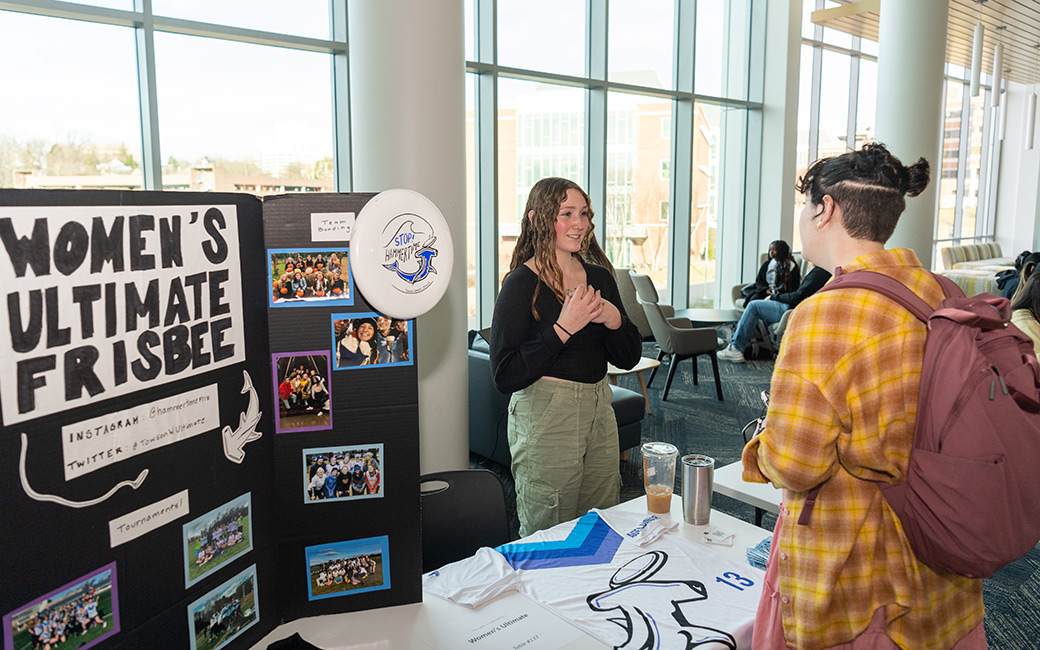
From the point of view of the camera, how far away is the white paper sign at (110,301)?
2.91ft

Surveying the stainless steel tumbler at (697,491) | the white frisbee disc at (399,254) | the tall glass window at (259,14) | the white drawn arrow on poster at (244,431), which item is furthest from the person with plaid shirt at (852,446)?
the tall glass window at (259,14)

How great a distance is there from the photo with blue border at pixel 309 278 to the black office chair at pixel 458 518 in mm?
789

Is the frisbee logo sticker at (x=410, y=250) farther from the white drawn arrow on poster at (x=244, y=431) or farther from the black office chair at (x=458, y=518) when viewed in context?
the black office chair at (x=458, y=518)

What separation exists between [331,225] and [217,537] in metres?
0.59

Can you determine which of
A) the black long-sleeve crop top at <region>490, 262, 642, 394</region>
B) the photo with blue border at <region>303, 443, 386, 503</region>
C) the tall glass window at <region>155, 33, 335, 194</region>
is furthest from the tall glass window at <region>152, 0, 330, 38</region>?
the photo with blue border at <region>303, 443, 386, 503</region>

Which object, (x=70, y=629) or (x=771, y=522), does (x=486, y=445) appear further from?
(x=70, y=629)

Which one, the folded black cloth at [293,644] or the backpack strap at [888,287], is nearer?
the backpack strap at [888,287]

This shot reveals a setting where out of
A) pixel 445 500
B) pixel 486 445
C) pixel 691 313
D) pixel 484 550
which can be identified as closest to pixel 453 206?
pixel 486 445

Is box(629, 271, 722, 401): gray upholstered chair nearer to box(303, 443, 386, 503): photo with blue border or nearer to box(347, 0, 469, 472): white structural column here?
box(347, 0, 469, 472): white structural column

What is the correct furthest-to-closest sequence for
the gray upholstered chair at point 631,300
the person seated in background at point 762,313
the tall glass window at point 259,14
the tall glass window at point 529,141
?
1. the person seated in background at point 762,313
2. the gray upholstered chair at point 631,300
3. the tall glass window at point 529,141
4. the tall glass window at point 259,14

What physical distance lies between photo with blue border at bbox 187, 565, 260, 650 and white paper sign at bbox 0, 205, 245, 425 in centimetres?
40

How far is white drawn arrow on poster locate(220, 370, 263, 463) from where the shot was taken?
121 cm

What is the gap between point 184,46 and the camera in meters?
4.16

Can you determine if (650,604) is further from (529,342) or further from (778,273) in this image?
(778,273)
